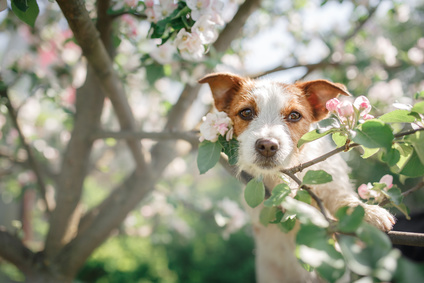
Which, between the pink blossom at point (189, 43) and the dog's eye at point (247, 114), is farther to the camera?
the dog's eye at point (247, 114)

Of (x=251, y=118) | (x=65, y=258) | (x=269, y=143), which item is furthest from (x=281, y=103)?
(x=65, y=258)

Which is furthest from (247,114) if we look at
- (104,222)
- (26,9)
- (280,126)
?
(104,222)

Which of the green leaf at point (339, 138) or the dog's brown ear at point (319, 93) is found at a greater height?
the green leaf at point (339, 138)

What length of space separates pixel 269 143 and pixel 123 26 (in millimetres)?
1678

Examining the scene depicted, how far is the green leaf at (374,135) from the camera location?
44.1 inches

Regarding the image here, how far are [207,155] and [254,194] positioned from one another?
0.95ft

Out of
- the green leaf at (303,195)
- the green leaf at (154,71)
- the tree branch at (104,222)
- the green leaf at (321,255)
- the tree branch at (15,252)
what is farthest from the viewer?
the tree branch at (104,222)

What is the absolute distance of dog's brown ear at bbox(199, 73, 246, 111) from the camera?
2.03 m

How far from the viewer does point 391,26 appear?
5.04 meters

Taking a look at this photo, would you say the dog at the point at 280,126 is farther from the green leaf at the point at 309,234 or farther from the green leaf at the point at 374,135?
the green leaf at the point at 309,234

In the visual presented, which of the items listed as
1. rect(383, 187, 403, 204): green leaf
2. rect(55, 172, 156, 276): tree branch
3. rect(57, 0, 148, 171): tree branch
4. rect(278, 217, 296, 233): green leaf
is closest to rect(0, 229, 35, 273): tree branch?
rect(55, 172, 156, 276): tree branch

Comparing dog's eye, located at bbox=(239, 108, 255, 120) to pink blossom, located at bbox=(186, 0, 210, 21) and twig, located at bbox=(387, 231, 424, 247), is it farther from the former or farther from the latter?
twig, located at bbox=(387, 231, 424, 247)

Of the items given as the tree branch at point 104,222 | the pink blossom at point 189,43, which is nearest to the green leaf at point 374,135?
the pink blossom at point 189,43

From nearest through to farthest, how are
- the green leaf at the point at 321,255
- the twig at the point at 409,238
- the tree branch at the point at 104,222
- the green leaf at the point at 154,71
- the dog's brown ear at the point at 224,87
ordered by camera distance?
1. the green leaf at the point at 321,255
2. the twig at the point at 409,238
3. the dog's brown ear at the point at 224,87
4. the green leaf at the point at 154,71
5. the tree branch at the point at 104,222
